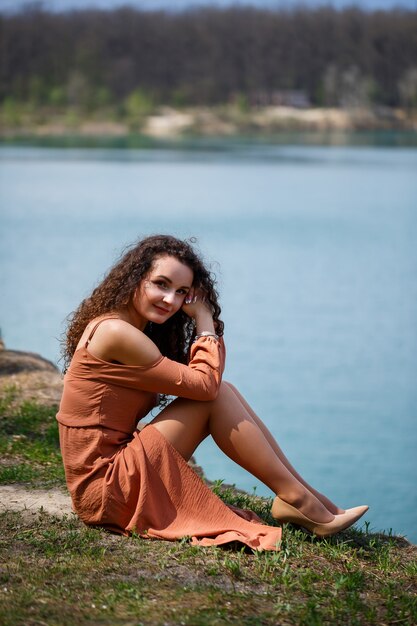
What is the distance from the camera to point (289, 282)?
1471cm

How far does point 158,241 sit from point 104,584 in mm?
1192

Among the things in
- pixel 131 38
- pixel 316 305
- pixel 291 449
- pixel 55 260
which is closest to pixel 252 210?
pixel 55 260

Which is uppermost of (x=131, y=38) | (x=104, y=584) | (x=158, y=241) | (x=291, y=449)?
(x=131, y=38)

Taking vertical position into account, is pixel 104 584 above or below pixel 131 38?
below

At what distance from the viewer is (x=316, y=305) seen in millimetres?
12977

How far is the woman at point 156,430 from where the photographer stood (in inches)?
133

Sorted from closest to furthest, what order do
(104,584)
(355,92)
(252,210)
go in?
1. (104,584)
2. (252,210)
3. (355,92)

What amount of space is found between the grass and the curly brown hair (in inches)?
27.5

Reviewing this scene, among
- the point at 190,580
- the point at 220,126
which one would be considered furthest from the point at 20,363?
the point at 220,126

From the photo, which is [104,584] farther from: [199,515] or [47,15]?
[47,15]

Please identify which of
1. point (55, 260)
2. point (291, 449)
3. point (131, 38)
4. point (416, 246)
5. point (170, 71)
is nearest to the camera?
point (291, 449)

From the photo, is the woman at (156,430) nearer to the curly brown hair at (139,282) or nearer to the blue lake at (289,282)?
the curly brown hair at (139,282)

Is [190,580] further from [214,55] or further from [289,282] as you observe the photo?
[214,55]

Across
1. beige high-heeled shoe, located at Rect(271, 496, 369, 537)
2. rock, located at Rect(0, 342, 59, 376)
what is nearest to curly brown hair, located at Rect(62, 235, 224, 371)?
beige high-heeled shoe, located at Rect(271, 496, 369, 537)
